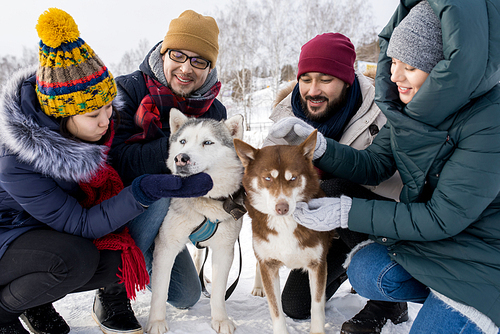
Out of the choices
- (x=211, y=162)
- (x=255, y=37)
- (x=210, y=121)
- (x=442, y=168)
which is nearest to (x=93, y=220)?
(x=211, y=162)

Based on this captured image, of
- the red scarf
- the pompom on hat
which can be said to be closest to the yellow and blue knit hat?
the red scarf

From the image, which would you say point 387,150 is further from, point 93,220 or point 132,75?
point 132,75

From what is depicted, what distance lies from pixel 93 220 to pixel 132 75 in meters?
1.29

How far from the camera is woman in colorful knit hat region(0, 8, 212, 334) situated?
146 cm

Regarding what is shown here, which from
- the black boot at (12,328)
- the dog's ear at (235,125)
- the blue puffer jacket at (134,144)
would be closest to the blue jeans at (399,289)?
the dog's ear at (235,125)

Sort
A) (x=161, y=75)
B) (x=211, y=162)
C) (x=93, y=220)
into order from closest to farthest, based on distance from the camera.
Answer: (x=93, y=220), (x=211, y=162), (x=161, y=75)

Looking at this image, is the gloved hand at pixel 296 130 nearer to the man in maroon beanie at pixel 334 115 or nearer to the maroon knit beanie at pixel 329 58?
the man in maroon beanie at pixel 334 115

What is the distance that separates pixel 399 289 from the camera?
165cm

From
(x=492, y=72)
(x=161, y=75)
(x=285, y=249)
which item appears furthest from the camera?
(x=161, y=75)

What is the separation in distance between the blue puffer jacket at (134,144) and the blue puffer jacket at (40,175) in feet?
1.20

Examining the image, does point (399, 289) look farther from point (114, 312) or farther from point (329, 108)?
point (114, 312)

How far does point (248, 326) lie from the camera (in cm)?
200

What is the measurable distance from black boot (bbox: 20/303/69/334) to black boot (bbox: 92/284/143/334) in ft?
0.63

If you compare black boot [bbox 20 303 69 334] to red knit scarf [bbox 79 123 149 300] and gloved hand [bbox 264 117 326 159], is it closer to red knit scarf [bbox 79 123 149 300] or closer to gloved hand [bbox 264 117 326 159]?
red knit scarf [bbox 79 123 149 300]
